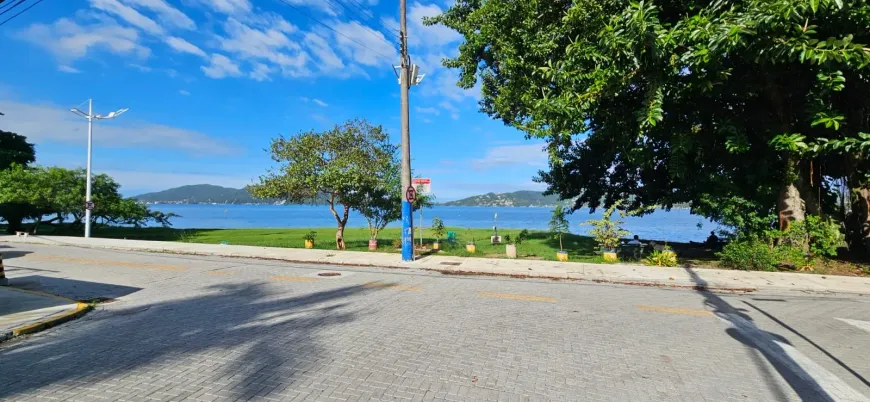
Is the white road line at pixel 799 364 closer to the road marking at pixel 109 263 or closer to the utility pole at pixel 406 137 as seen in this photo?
the utility pole at pixel 406 137

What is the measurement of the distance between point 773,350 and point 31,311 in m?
10.8

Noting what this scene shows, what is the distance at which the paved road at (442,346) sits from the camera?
3.95 m

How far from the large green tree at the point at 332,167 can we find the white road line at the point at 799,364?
14.4 m

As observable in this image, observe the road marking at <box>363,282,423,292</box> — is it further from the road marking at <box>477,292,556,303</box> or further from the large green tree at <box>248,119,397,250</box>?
the large green tree at <box>248,119,397,250</box>

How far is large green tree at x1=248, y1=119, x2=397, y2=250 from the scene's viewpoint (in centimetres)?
1825

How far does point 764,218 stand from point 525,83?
8.74 meters

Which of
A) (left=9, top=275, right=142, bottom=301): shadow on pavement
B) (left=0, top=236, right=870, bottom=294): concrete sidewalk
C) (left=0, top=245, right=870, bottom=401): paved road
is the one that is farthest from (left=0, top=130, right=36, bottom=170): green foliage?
(left=0, top=245, right=870, bottom=401): paved road

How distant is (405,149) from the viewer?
46.2 ft

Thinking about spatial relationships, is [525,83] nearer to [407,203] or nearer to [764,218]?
[407,203]

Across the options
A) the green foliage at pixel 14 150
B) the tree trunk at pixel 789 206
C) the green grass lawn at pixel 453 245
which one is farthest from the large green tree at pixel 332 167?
the green foliage at pixel 14 150

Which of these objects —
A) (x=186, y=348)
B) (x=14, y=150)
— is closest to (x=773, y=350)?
(x=186, y=348)

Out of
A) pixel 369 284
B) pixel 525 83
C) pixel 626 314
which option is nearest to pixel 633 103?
pixel 525 83

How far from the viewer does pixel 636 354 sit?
4.99 m

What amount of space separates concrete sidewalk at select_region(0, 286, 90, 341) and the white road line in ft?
30.8
